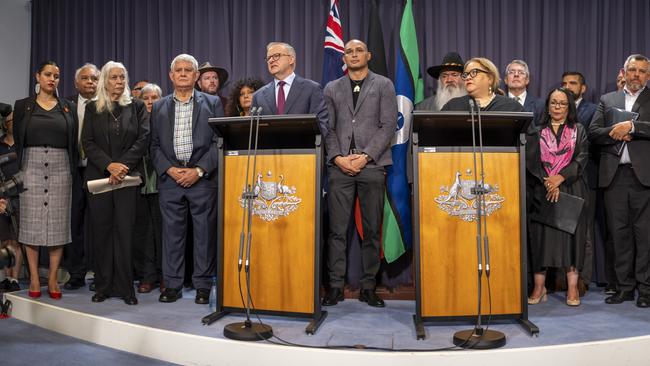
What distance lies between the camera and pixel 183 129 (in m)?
4.36

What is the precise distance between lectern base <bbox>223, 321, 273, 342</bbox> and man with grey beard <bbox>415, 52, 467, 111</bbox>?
7.71 feet

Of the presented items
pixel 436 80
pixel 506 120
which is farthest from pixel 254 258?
pixel 436 80

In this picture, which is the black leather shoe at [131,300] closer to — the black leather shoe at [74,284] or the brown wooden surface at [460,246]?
the black leather shoe at [74,284]

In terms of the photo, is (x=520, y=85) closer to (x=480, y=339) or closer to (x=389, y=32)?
(x=389, y=32)

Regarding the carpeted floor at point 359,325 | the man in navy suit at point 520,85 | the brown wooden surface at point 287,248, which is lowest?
the carpeted floor at point 359,325

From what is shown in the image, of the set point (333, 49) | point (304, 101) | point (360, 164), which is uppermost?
point (333, 49)

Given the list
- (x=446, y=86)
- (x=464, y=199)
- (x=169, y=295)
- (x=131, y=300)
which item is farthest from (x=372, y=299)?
(x=446, y=86)

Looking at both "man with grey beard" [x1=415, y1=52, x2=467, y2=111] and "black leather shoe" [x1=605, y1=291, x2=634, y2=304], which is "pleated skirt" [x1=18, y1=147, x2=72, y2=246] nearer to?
"man with grey beard" [x1=415, y1=52, x2=467, y2=111]

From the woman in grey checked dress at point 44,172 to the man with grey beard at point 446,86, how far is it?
8.80ft

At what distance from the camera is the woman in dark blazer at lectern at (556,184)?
14.0 feet

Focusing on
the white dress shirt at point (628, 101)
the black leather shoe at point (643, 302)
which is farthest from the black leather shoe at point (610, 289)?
the white dress shirt at point (628, 101)

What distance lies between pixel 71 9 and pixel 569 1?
482cm

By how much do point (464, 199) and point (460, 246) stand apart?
255 mm

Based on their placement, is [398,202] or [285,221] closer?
[285,221]
